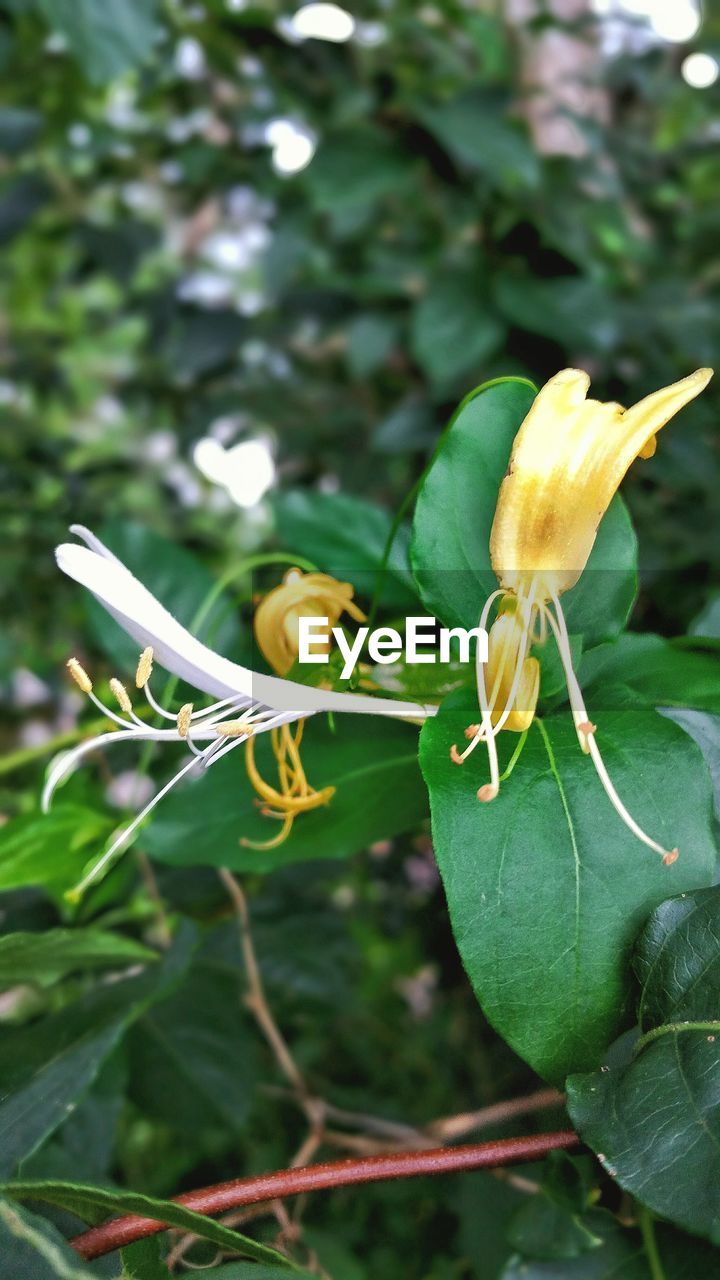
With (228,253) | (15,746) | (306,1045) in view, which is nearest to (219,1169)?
(306,1045)

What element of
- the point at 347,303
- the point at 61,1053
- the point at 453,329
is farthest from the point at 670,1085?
the point at 347,303

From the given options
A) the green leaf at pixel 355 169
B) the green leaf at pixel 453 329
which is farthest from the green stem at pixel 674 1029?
the green leaf at pixel 355 169

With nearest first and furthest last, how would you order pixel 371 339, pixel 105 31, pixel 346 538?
pixel 346 538 < pixel 105 31 < pixel 371 339

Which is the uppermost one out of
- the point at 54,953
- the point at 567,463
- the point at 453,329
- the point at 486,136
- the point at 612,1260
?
the point at 486,136

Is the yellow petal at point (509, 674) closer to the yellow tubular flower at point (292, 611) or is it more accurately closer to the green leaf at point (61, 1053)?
the yellow tubular flower at point (292, 611)

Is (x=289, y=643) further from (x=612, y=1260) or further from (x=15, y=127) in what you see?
(x=15, y=127)

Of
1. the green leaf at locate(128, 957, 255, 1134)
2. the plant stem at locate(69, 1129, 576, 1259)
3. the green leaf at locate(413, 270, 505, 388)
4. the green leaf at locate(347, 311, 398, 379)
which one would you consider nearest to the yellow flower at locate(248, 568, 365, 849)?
the plant stem at locate(69, 1129, 576, 1259)

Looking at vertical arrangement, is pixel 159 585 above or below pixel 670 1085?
above
